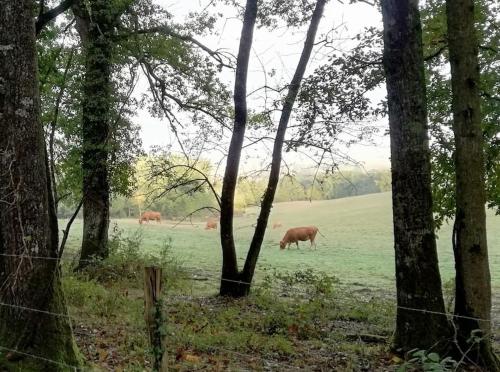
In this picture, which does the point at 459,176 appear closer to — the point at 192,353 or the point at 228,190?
the point at 192,353

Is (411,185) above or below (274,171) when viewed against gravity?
below

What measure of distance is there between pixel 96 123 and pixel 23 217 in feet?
27.3

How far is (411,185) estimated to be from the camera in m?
5.96

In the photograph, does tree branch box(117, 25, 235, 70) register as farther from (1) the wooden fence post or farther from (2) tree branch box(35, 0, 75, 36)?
(1) the wooden fence post

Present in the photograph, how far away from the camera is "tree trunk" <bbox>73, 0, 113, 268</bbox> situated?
11.9m

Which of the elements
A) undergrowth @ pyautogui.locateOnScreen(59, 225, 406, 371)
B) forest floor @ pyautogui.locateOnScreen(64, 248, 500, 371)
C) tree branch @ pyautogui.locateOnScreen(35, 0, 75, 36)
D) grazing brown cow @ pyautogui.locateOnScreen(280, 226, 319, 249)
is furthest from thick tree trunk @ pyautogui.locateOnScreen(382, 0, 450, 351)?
grazing brown cow @ pyautogui.locateOnScreen(280, 226, 319, 249)

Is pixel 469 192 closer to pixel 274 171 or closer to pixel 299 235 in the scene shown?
pixel 274 171

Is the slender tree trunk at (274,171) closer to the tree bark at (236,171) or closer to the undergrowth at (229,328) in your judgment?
the tree bark at (236,171)

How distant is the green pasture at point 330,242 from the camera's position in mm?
21234

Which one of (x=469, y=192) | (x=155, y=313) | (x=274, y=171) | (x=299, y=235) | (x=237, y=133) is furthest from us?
(x=299, y=235)

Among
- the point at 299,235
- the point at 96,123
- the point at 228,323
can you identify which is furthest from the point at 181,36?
the point at 299,235

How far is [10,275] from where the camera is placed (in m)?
4.64

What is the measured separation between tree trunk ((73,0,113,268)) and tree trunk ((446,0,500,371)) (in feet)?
25.6

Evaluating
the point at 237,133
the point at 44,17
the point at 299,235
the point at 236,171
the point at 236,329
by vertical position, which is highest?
the point at 44,17
